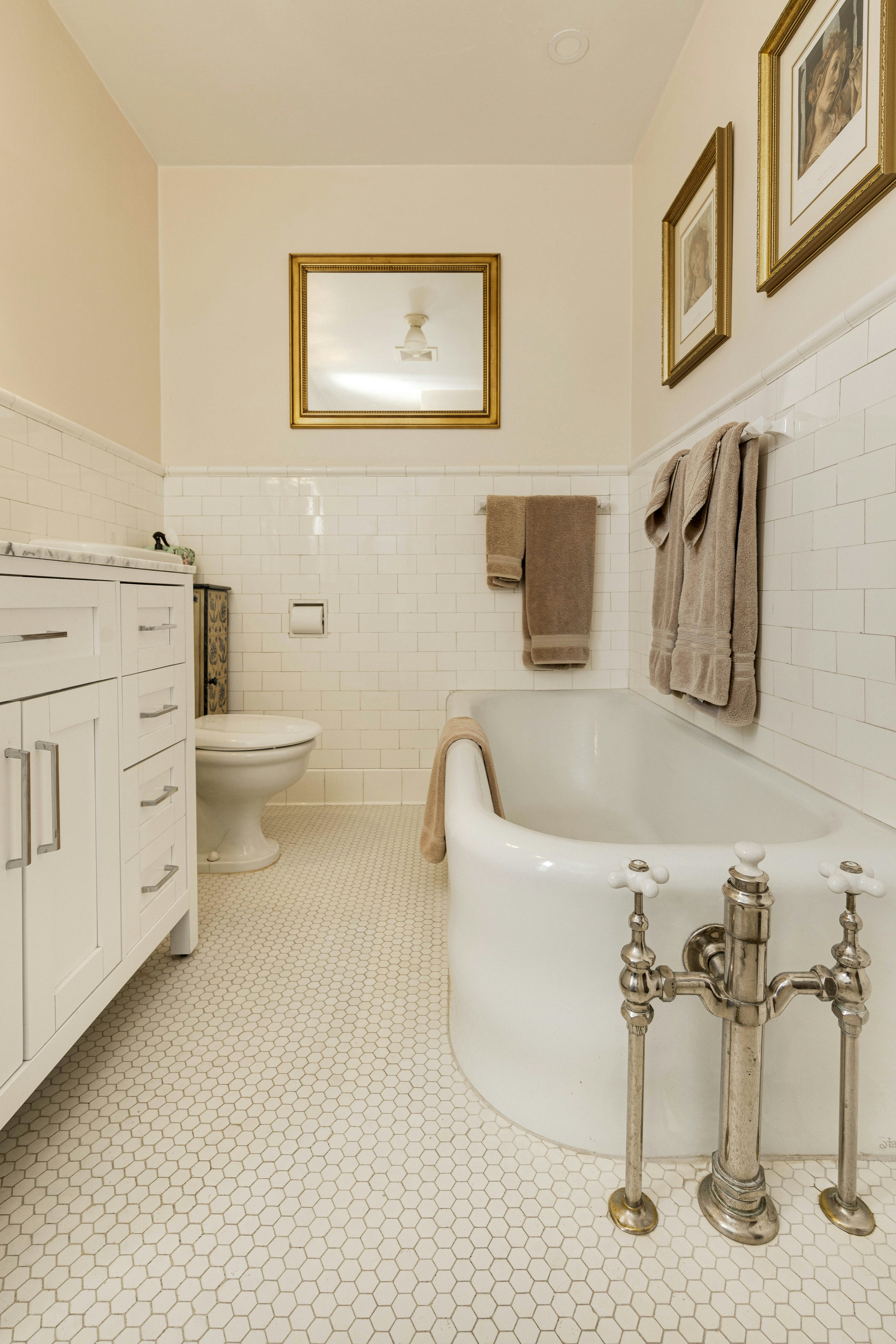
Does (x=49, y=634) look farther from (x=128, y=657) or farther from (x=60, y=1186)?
(x=60, y=1186)

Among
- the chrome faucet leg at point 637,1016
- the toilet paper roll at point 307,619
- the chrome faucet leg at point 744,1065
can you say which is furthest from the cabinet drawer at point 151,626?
the toilet paper roll at point 307,619

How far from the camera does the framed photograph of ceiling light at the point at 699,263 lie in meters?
1.78

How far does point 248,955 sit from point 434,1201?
83cm

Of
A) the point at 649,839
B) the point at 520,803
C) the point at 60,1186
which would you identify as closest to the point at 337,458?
the point at 520,803

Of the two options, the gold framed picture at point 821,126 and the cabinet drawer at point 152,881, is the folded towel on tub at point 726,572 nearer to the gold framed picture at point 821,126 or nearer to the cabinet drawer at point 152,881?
the gold framed picture at point 821,126

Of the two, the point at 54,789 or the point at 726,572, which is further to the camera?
the point at 726,572

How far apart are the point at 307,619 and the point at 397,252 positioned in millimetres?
1513

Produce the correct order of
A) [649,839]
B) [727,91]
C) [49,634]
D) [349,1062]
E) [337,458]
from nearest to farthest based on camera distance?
[49,634] → [349,1062] → [727,91] → [649,839] → [337,458]

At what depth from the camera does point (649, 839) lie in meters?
2.06

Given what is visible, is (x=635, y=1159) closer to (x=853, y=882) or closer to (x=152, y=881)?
(x=853, y=882)

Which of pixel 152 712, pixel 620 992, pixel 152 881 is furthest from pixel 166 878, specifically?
pixel 620 992

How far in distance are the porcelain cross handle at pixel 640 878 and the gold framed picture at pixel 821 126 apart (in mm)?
1204

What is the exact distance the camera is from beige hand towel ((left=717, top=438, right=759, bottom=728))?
1538 mm

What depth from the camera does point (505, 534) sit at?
106 inches
